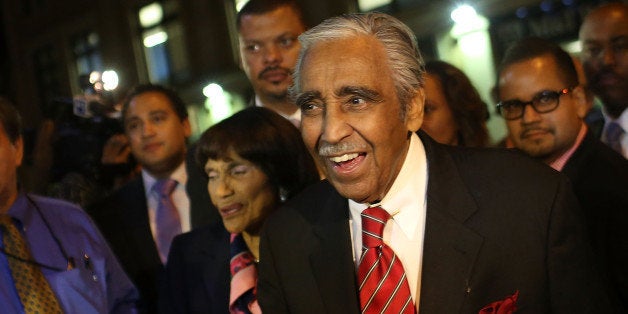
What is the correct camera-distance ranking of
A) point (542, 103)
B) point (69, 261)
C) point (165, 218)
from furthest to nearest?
point (165, 218) → point (542, 103) → point (69, 261)

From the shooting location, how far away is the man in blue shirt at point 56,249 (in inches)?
105

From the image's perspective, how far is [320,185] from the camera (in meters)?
2.38

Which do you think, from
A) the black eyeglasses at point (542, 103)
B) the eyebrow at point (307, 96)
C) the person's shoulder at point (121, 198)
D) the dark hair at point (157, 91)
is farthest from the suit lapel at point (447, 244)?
the dark hair at point (157, 91)

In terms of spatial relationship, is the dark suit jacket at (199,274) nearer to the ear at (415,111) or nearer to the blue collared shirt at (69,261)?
the blue collared shirt at (69,261)

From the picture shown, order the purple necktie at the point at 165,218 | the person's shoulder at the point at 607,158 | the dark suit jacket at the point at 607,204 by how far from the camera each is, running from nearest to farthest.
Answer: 1. the dark suit jacket at the point at 607,204
2. the person's shoulder at the point at 607,158
3. the purple necktie at the point at 165,218

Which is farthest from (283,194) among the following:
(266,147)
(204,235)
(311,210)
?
(311,210)

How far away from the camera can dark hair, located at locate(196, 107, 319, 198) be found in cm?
292

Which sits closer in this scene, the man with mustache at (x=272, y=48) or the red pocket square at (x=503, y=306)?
the red pocket square at (x=503, y=306)

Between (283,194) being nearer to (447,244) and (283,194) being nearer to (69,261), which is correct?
(69,261)

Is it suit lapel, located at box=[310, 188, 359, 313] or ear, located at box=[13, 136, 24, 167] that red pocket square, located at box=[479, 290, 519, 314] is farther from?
ear, located at box=[13, 136, 24, 167]

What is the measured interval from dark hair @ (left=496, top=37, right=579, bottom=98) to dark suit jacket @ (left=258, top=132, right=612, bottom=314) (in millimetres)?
1148

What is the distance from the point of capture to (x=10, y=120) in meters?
2.82

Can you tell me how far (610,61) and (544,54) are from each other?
73cm

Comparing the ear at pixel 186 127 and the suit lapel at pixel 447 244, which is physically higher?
the ear at pixel 186 127
